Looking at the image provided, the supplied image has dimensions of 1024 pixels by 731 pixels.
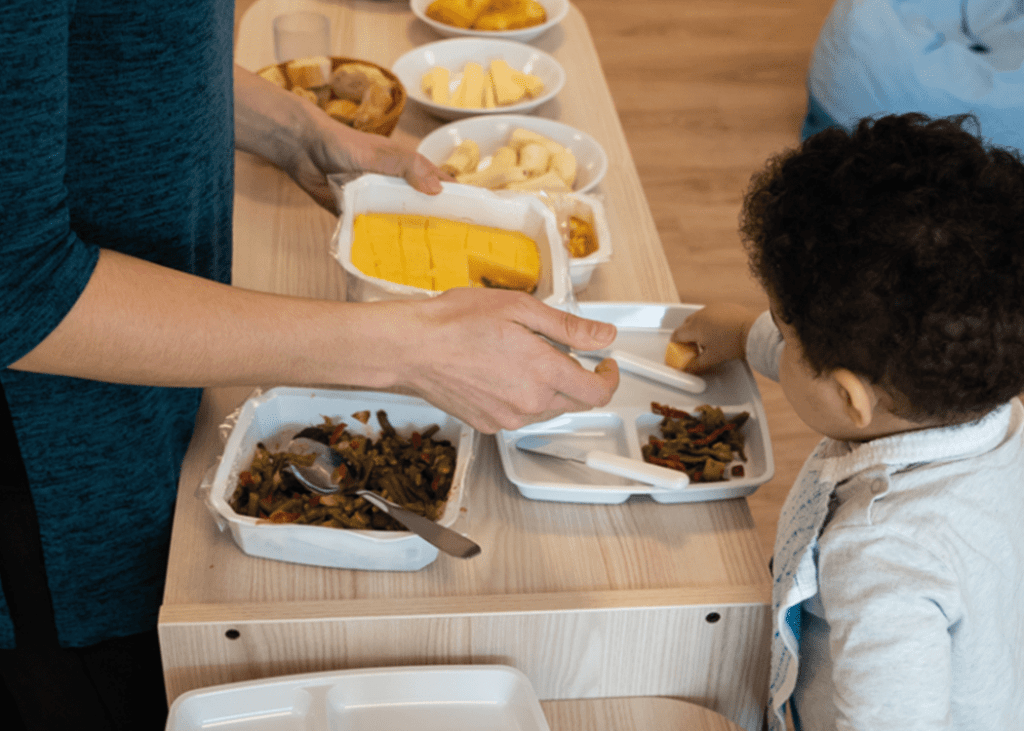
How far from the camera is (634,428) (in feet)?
3.53

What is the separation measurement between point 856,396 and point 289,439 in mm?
564

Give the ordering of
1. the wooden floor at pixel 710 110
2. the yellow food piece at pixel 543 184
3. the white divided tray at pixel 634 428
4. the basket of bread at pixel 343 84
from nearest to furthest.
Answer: the white divided tray at pixel 634 428 < the yellow food piece at pixel 543 184 < the basket of bread at pixel 343 84 < the wooden floor at pixel 710 110

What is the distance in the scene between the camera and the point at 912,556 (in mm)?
815

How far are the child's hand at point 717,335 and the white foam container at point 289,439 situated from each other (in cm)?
33

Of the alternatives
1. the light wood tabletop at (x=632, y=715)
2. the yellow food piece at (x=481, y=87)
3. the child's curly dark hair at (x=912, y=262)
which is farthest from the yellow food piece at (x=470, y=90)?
the light wood tabletop at (x=632, y=715)

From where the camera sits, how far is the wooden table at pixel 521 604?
0.88 m

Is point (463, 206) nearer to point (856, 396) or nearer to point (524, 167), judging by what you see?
point (524, 167)

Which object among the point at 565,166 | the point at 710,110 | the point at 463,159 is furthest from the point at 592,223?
the point at 710,110

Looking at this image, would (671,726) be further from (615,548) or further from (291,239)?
(291,239)

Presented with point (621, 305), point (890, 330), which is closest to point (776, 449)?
point (621, 305)

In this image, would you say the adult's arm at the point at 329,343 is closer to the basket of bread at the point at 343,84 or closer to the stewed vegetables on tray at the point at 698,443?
the stewed vegetables on tray at the point at 698,443

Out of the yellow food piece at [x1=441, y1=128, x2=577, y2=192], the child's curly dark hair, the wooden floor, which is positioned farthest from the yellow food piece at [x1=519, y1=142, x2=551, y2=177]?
the wooden floor

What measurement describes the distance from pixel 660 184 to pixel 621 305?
1.99 metres

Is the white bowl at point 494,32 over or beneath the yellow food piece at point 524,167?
over
